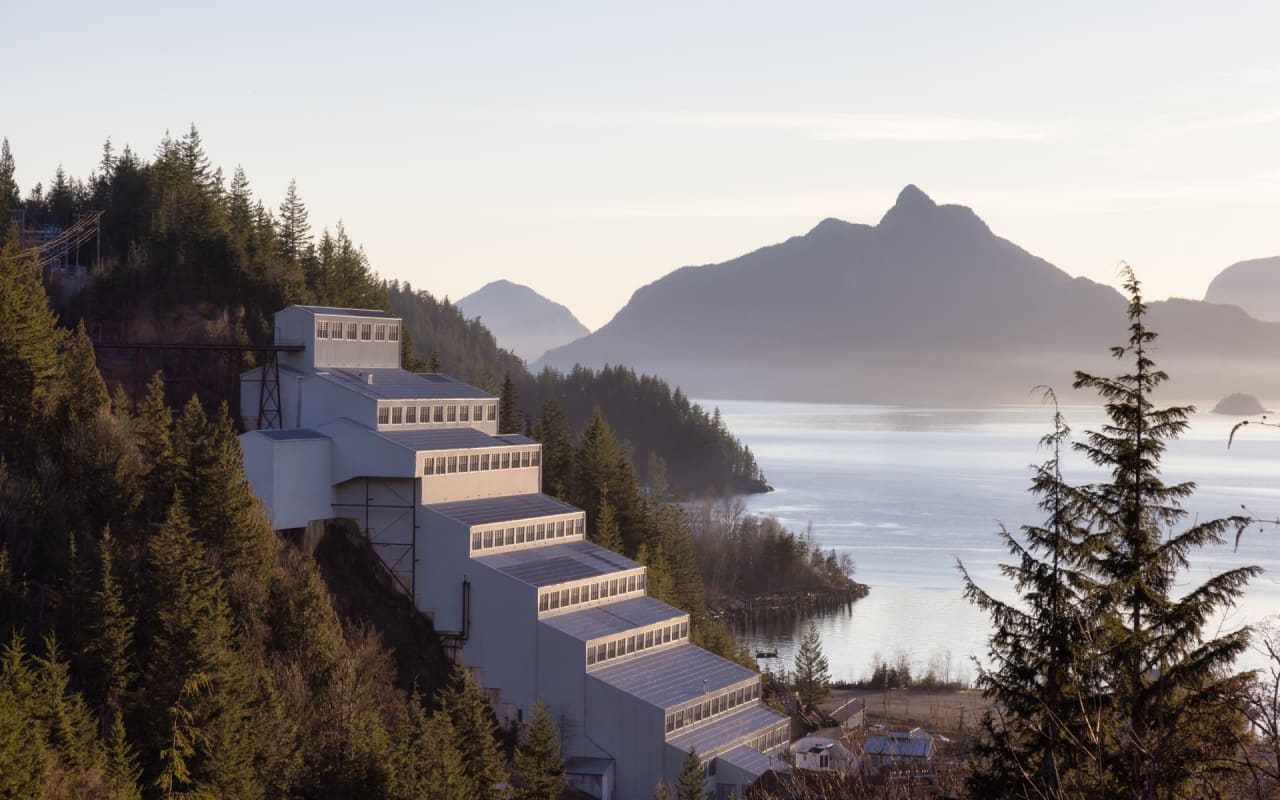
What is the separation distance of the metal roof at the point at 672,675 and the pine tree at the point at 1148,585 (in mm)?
24307

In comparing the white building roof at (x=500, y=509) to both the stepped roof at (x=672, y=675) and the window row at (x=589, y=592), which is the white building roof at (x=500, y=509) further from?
the stepped roof at (x=672, y=675)

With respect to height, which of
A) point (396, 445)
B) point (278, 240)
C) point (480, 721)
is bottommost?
point (480, 721)

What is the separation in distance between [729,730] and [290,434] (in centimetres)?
1851

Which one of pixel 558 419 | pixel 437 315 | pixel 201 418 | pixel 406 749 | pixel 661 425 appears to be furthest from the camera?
pixel 437 315

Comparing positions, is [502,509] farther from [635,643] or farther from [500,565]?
[635,643]

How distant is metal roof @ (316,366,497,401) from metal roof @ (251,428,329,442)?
2424 millimetres

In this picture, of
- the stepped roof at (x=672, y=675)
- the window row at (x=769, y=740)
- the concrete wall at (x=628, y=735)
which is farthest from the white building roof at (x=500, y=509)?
the window row at (x=769, y=740)

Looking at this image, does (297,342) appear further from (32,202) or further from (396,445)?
(32,202)

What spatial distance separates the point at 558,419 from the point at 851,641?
23544 millimetres

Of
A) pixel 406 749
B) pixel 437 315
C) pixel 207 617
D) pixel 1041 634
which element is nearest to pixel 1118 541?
pixel 1041 634

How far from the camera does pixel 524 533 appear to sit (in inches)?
1943

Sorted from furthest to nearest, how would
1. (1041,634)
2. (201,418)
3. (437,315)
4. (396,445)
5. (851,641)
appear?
(437,315) → (851,641) → (396,445) → (201,418) → (1041,634)

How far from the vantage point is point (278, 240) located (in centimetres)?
7562

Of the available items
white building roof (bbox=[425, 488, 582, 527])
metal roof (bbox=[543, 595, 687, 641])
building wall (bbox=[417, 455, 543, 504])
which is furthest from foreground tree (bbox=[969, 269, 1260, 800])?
building wall (bbox=[417, 455, 543, 504])
